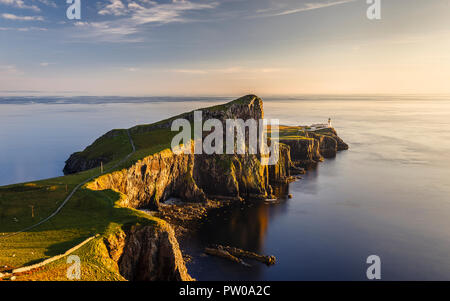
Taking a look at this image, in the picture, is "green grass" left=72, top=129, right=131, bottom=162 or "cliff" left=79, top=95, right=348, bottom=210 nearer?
"cliff" left=79, top=95, right=348, bottom=210

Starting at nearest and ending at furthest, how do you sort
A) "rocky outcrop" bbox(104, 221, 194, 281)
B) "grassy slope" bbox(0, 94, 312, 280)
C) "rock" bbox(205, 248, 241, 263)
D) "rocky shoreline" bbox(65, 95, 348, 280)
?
1. "grassy slope" bbox(0, 94, 312, 280)
2. "rocky outcrop" bbox(104, 221, 194, 281)
3. "rock" bbox(205, 248, 241, 263)
4. "rocky shoreline" bbox(65, 95, 348, 280)

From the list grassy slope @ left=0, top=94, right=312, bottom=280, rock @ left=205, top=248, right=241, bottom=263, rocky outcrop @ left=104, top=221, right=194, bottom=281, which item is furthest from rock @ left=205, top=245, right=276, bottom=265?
grassy slope @ left=0, top=94, right=312, bottom=280

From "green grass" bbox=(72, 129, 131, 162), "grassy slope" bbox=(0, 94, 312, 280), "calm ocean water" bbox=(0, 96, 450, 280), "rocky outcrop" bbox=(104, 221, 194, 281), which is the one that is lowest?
"calm ocean water" bbox=(0, 96, 450, 280)

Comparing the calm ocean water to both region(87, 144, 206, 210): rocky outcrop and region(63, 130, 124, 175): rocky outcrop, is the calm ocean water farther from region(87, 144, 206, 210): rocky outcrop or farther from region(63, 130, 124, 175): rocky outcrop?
region(87, 144, 206, 210): rocky outcrop

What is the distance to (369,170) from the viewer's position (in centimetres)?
17988

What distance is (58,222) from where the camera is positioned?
205 feet

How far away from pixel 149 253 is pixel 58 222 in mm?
21180

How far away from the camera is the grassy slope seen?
4419cm

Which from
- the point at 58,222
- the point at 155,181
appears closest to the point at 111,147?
the point at 155,181

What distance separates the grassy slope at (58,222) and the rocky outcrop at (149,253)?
7.10 feet

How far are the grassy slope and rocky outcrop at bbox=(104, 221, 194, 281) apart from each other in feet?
7.10
